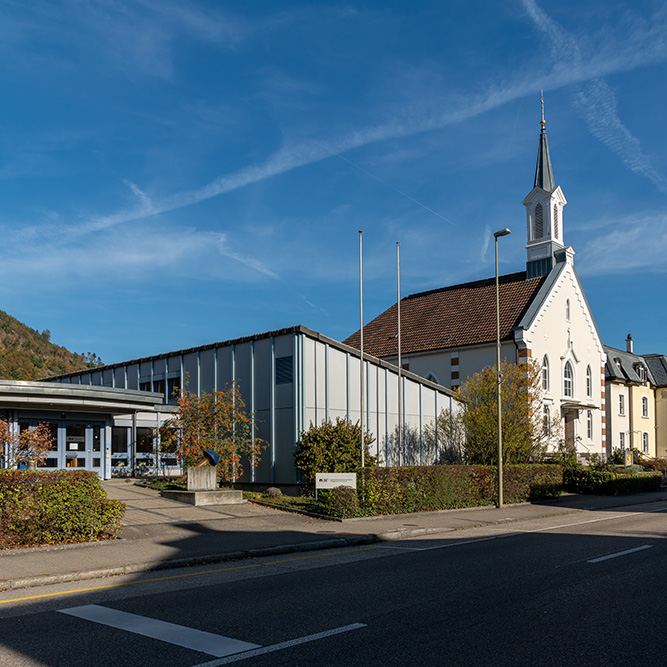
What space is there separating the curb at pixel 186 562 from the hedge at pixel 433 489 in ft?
12.8

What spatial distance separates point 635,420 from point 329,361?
33962 mm

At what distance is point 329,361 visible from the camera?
26516mm

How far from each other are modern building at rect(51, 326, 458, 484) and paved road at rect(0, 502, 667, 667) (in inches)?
498

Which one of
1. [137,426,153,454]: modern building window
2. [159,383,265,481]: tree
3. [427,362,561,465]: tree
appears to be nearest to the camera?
[159,383,265,481]: tree

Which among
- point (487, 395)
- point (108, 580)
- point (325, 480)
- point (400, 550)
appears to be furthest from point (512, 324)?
point (108, 580)

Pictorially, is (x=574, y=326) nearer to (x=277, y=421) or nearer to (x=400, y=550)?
(x=277, y=421)

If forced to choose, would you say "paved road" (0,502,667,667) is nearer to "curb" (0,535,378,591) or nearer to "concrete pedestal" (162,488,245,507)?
"curb" (0,535,378,591)

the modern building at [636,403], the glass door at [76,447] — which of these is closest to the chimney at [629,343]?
the modern building at [636,403]

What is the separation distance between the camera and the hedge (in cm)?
1991

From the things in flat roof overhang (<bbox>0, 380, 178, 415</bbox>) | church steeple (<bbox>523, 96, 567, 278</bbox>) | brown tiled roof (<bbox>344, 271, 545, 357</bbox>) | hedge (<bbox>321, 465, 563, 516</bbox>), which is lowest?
hedge (<bbox>321, 465, 563, 516</bbox>)

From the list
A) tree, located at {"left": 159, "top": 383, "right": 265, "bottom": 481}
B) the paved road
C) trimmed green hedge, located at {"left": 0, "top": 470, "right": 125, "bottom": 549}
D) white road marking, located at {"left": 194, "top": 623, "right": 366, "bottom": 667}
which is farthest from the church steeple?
white road marking, located at {"left": 194, "top": 623, "right": 366, "bottom": 667}

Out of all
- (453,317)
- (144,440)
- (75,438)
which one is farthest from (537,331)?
(75,438)

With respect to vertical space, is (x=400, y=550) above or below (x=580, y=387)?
below

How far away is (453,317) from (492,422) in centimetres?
1422
